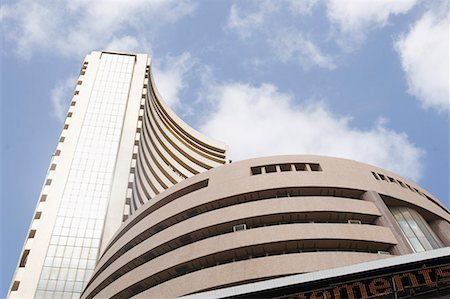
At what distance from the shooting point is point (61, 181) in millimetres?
51844

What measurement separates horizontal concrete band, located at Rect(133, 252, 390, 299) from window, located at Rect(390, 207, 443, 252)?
193 inches

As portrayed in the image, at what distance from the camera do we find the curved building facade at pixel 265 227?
28609mm

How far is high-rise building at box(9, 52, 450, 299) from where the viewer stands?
1916cm

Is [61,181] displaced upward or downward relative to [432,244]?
upward

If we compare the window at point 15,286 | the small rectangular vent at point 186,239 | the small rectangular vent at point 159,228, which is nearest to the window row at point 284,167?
the small rectangular vent at point 186,239

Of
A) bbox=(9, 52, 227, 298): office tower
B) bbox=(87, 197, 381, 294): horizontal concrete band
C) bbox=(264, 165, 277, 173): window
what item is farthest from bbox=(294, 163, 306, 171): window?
bbox=(9, 52, 227, 298): office tower

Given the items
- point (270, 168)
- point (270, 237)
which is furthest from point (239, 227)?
point (270, 168)

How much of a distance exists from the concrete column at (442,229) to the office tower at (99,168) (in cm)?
2928

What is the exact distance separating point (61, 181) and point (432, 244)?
37.2 metres

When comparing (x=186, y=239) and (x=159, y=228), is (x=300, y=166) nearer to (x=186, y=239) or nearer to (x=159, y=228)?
(x=186, y=239)

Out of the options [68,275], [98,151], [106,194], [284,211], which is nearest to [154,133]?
[98,151]

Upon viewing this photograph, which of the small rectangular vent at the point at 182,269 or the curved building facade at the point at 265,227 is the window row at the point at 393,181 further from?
the small rectangular vent at the point at 182,269

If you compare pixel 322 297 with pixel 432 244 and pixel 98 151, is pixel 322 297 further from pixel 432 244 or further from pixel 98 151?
pixel 98 151

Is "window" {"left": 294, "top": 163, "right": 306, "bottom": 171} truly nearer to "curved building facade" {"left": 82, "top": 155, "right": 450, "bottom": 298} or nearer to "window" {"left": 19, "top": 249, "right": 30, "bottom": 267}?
"curved building facade" {"left": 82, "top": 155, "right": 450, "bottom": 298}
